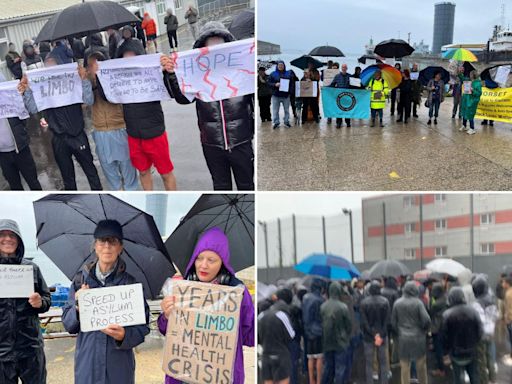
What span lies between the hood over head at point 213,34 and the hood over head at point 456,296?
3097 millimetres

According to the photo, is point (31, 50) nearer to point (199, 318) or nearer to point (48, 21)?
point (48, 21)

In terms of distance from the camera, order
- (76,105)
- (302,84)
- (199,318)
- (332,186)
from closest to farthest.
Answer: (199,318), (76,105), (332,186), (302,84)

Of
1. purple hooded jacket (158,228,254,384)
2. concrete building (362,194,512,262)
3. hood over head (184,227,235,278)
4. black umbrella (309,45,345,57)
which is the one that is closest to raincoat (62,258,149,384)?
purple hooded jacket (158,228,254,384)

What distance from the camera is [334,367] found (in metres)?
4.61

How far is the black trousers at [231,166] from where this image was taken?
4.25 m

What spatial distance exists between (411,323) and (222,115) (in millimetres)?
2597

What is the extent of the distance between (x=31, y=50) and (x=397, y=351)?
4549mm

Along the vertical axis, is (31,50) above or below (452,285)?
above

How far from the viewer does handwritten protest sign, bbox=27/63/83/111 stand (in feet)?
14.1

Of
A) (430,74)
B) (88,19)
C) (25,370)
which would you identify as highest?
(88,19)

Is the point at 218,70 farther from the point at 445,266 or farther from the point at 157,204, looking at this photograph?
the point at 445,266

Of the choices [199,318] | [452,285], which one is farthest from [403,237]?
[199,318]

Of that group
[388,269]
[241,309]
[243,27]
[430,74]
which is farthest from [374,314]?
[430,74]

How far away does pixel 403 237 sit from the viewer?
4.62m
